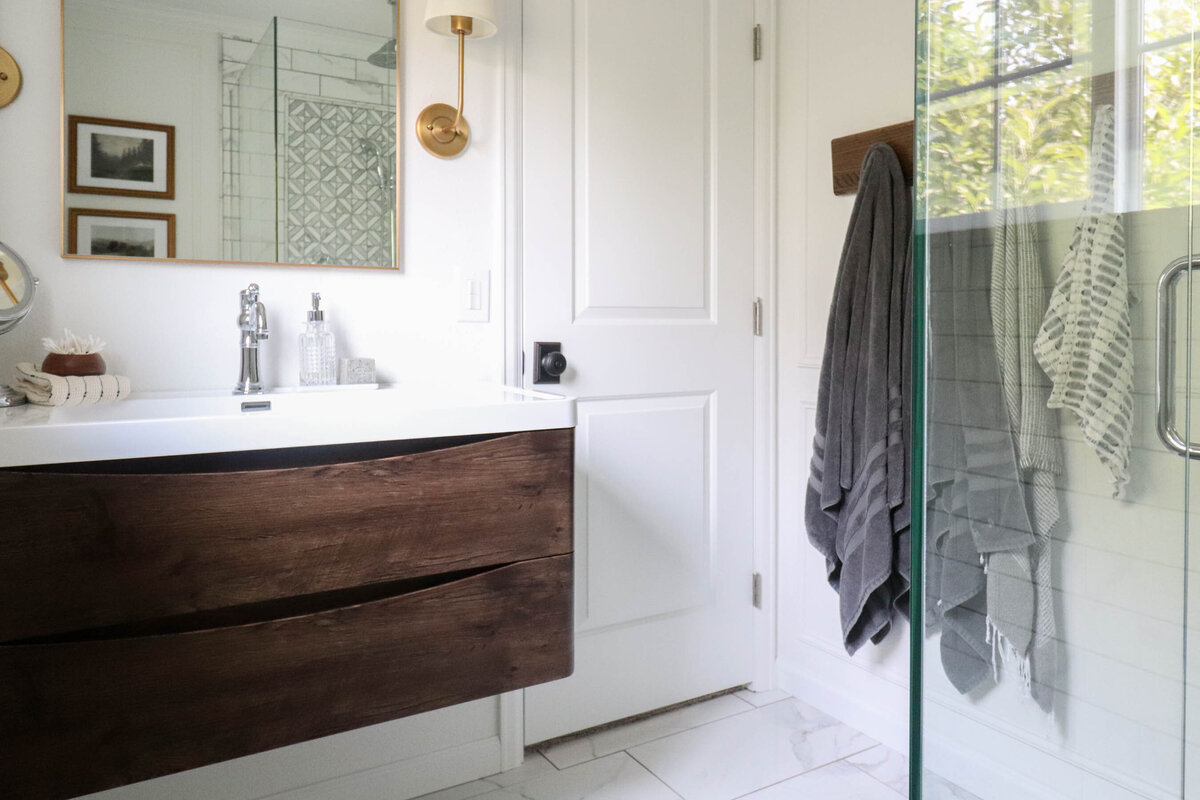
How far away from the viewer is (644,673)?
2.16 m

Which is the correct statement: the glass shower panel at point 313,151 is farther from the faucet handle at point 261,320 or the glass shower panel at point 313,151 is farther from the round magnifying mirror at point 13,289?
the round magnifying mirror at point 13,289

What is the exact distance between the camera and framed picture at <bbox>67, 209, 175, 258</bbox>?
145cm

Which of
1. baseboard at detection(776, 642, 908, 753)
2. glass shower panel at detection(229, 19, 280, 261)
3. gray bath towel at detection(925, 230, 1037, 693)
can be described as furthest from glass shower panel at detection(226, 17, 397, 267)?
baseboard at detection(776, 642, 908, 753)

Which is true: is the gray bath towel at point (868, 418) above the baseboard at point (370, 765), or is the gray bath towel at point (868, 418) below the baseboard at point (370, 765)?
above

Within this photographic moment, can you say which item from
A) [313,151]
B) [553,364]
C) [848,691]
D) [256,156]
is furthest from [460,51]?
[848,691]

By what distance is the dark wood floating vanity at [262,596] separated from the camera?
3.43 ft

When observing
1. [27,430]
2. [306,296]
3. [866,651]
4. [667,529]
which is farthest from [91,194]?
[866,651]

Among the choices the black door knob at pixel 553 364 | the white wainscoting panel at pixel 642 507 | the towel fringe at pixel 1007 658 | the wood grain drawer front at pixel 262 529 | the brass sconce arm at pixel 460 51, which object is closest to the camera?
the towel fringe at pixel 1007 658

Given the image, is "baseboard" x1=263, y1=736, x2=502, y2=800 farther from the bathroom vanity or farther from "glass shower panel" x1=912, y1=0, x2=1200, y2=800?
"glass shower panel" x1=912, y1=0, x2=1200, y2=800

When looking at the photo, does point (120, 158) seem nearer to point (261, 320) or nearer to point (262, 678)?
point (261, 320)

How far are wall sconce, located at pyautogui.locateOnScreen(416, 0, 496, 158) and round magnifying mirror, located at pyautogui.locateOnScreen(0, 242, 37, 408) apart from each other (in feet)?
2.59

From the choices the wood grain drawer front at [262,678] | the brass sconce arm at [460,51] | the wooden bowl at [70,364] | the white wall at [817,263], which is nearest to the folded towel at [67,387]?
the wooden bowl at [70,364]

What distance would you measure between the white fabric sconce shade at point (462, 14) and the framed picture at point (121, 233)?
656mm

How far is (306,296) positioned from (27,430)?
706mm
